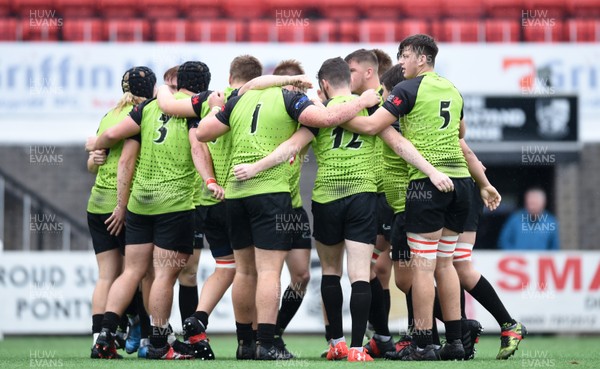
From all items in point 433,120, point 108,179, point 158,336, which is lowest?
point 158,336

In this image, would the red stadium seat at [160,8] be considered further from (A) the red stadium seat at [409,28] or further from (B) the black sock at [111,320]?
(B) the black sock at [111,320]

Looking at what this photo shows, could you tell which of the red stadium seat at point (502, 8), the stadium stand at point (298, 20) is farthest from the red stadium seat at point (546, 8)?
the red stadium seat at point (502, 8)

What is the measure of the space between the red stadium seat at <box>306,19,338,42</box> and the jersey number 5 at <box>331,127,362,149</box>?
882cm

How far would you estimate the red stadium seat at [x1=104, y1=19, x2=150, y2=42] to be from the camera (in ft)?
53.7

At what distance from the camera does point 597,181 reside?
15.9 meters

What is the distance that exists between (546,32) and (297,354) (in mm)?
9067

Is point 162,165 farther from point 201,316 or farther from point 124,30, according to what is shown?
point 124,30

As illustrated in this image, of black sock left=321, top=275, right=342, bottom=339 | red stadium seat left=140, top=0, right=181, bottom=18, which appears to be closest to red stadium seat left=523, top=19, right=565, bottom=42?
red stadium seat left=140, top=0, right=181, bottom=18

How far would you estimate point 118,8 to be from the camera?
55.4 ft

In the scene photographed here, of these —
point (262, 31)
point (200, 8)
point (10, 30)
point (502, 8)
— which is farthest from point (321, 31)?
point (10, 30)

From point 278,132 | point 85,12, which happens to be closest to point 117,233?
point 278,132

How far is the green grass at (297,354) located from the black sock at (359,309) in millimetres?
243

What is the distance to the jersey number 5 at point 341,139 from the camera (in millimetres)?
7867

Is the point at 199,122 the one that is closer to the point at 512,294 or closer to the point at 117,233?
the point at 117,233
